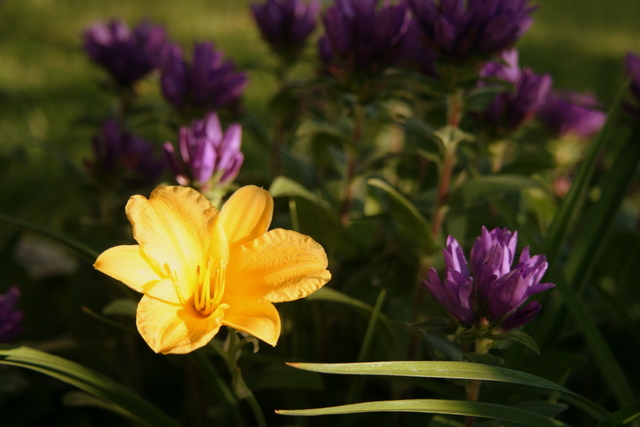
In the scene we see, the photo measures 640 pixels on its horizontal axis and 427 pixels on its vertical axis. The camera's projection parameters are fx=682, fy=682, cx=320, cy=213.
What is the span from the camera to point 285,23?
5.55 ft

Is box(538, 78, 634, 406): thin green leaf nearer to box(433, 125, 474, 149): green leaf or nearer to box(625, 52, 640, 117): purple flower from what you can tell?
box(433, 125, 474, 149): green leaf

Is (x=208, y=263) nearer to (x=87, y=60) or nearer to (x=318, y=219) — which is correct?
(x=318, y=219)

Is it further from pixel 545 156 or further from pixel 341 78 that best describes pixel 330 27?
pixel 545 156

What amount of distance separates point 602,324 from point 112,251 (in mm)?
1249

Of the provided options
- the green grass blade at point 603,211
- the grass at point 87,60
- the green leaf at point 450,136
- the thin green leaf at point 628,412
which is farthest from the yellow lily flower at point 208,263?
the grass at point 87,60

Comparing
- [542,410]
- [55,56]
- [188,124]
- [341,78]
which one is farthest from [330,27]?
[55,56]

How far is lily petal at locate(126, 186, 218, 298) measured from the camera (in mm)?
879

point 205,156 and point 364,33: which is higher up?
point 364,33

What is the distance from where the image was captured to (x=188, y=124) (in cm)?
160

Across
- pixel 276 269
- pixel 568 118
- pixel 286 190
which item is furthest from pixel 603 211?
pixel 568 118

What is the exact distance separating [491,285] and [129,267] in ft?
1.49

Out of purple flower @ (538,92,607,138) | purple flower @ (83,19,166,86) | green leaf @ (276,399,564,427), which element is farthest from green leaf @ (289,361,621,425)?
purple flower @ (538,92,607,138)

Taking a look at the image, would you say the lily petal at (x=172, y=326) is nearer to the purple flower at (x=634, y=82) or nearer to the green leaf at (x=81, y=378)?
the green leaf at (x=81, y=378)

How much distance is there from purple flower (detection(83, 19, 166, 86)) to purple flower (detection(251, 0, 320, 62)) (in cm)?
35
